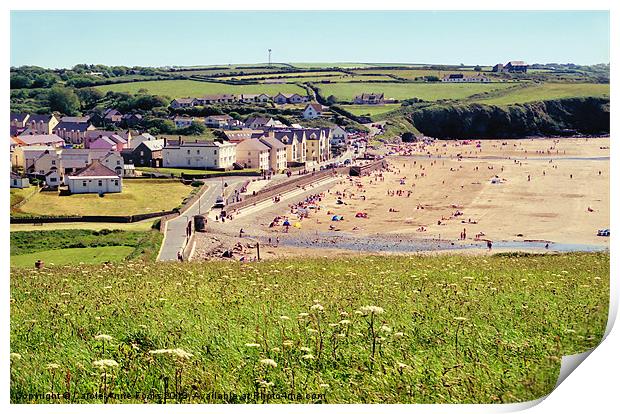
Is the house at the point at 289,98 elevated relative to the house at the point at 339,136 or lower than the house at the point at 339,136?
elevated

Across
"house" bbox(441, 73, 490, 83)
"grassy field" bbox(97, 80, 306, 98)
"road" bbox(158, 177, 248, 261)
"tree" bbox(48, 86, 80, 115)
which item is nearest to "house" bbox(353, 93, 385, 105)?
"house" bbox(441, 73, 490, 83)

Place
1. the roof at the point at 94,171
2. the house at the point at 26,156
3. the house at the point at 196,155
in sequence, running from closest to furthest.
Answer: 1. the house at the point at 26,156
2. the roof at the point at 94,171
3. the house at the point at 196,155

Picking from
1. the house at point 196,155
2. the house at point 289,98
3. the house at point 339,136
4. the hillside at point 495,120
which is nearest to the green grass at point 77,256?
the house at point 196,155

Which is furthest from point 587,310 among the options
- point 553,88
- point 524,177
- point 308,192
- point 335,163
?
point 553,88

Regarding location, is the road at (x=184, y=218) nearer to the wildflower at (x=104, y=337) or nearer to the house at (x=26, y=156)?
the house at (x=26, y=156)

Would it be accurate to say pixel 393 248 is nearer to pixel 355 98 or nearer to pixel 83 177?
pixel 83 177

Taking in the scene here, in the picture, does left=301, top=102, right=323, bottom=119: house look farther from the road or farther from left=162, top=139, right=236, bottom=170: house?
the road
